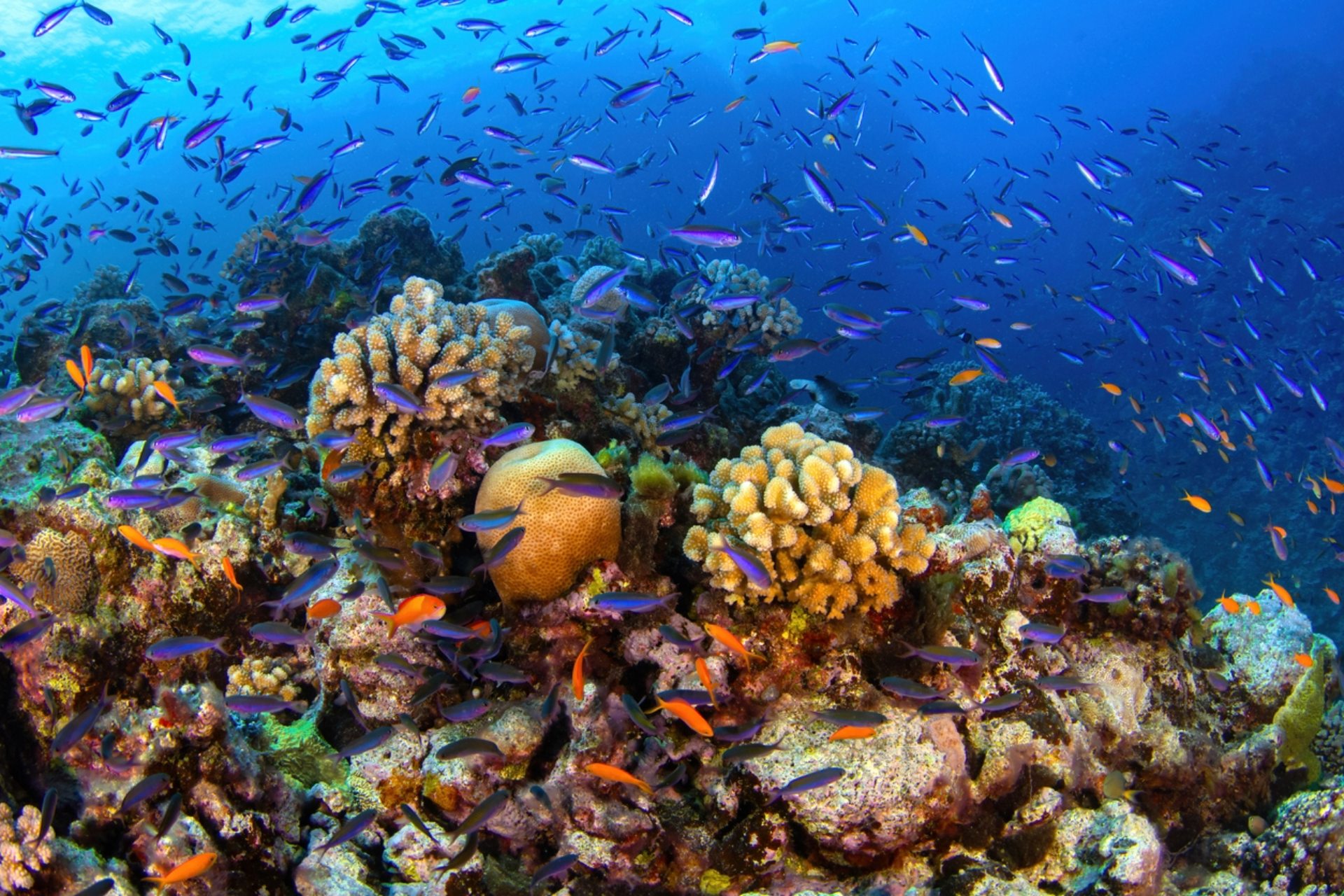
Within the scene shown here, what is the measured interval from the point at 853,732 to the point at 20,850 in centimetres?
382

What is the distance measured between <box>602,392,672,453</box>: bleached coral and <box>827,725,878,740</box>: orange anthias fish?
3578mm

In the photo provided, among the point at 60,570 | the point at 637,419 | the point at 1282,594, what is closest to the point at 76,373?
the point at 60,570

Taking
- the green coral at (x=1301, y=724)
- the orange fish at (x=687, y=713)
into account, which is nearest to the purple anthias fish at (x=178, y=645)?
the orange fish at (x=687, y=713)

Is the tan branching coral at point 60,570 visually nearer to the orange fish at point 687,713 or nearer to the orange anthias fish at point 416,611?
the orange anthias fish at point 416,611

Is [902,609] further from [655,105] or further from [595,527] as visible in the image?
[655,105]

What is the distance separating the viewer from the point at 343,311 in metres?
8.55

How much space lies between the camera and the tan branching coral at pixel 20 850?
250cm

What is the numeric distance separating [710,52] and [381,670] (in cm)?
7787

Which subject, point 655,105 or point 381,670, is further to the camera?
point 655,105

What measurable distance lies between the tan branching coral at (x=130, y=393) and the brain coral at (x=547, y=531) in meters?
4.64

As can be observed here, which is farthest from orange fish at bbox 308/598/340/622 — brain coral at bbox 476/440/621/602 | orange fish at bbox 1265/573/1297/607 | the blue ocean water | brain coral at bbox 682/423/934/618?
orange fish at bbox 1265/573/1297/607

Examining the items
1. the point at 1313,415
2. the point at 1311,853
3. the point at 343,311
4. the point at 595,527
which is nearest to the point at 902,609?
the point at 595,527

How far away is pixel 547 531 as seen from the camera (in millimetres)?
3988

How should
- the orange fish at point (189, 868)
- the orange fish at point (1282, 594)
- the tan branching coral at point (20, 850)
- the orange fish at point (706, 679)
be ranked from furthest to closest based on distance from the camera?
the orange fish at point (1282, 594) → the orange fish at point (706, 679) → the orange fish at point (189, 868) → the tan branching coral at point (20, 850)
